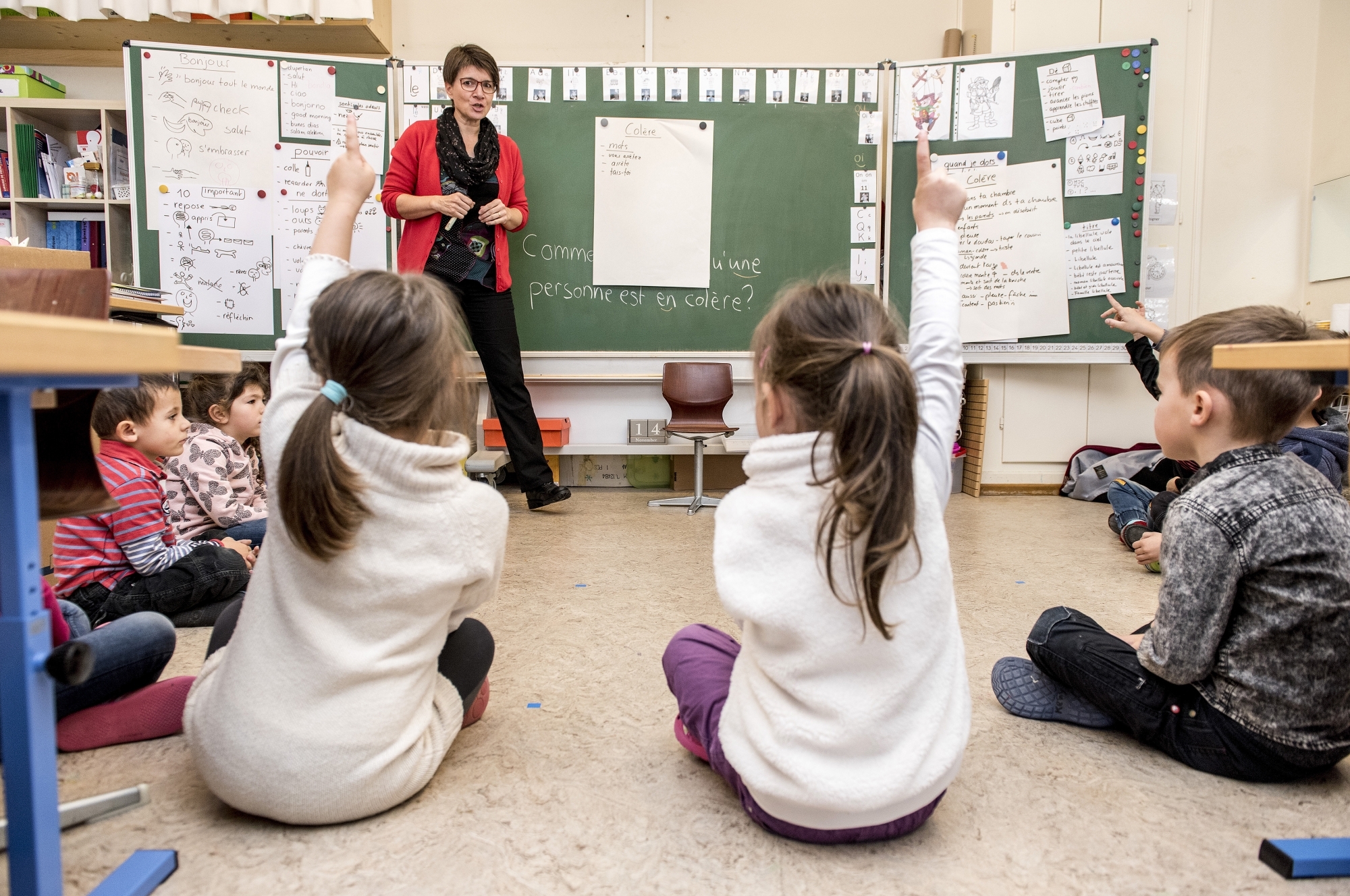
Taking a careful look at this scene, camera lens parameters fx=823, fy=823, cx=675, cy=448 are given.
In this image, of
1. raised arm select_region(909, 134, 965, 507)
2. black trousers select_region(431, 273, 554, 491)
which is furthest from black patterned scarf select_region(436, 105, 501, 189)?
raised arm select_region(909, 134, 965, 507)

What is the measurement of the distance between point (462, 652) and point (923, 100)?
10.8ft

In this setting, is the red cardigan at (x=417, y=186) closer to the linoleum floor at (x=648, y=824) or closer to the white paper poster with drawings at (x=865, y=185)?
the white paper poster with drawings at (x=865, y=185)

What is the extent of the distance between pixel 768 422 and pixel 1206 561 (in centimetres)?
59

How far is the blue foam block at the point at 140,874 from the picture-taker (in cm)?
82

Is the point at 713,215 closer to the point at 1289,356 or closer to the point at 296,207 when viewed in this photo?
the point at 296,207

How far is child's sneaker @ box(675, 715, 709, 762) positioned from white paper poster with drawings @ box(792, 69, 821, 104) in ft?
10.1

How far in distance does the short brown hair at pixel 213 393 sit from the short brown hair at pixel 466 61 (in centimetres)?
133

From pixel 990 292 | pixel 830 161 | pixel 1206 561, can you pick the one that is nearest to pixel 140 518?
pixel 1206 561

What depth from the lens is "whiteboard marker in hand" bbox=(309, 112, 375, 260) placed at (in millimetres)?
1056

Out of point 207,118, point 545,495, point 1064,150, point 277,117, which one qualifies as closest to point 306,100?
point 277,117

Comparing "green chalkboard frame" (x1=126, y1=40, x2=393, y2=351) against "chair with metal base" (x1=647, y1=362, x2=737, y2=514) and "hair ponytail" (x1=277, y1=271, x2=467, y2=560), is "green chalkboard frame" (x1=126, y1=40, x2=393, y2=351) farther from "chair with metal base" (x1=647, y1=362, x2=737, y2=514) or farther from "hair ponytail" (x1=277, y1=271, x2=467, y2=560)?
"hair ponytail" (x1=277, y1=271, x2=467, y2=560)

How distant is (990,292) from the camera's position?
11.8 ft

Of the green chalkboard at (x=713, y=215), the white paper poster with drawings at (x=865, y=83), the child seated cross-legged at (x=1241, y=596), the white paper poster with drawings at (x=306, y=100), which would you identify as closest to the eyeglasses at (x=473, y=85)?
the green chalkboard at (x=713, y=215)

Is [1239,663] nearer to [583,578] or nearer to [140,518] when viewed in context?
[583,578]
